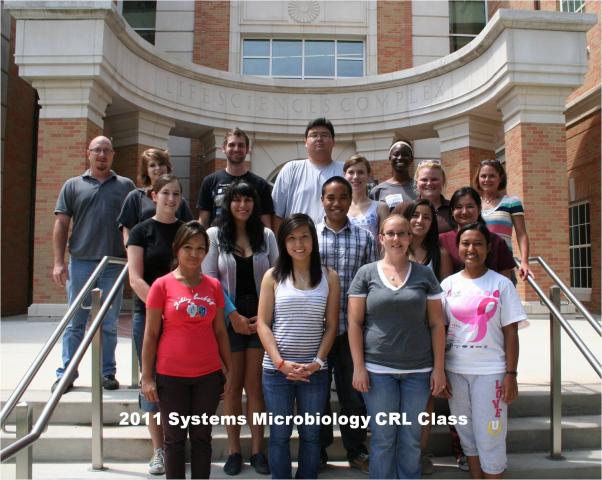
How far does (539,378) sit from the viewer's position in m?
4.69

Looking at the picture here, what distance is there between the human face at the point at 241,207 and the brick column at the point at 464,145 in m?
9.08

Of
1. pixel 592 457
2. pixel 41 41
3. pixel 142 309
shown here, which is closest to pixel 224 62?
pixel 41 41

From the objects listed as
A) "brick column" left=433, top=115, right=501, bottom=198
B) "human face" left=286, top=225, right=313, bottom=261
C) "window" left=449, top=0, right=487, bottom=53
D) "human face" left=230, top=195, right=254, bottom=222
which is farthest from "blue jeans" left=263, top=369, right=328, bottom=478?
"window" left=449, top=0, right=487, bottom=53

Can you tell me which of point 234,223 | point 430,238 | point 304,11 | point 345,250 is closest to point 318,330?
point 345,250

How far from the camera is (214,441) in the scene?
358 cm

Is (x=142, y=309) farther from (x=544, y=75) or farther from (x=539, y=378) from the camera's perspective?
(x=544, y=75)

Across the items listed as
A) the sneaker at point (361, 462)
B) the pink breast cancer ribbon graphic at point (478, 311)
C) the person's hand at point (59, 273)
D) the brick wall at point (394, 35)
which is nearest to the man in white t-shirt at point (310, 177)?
the pink breast cancer ribbon graphic at point (478, 311)

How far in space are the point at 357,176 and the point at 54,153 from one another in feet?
24.5

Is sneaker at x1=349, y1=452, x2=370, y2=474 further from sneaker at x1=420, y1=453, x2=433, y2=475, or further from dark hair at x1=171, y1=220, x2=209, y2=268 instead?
dark hair at x1=171, y1=220, x2=209, y2=268

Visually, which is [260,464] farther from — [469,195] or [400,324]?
[469,195]

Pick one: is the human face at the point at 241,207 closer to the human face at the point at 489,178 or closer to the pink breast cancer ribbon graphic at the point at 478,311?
the pink breast cancer ribbon graphic at the point at 478,311

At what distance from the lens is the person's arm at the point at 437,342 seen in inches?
114

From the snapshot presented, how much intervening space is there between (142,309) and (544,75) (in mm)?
9248

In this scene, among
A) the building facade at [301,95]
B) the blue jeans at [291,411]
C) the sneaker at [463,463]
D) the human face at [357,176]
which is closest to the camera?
the blue jeans at [291,411]
